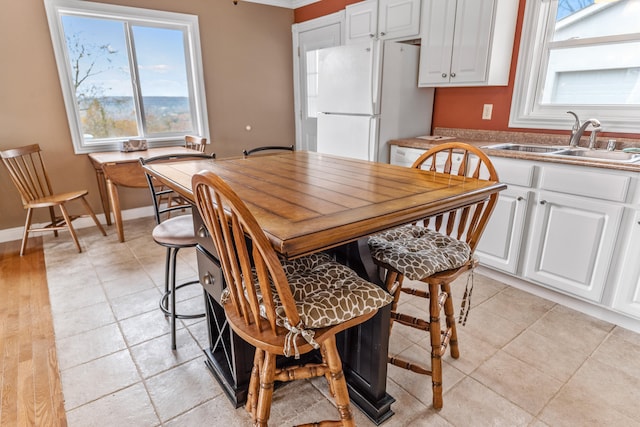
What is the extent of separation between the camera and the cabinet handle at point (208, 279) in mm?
1390

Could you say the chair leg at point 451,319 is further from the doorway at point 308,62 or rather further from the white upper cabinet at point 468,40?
the doorway at point 308,62

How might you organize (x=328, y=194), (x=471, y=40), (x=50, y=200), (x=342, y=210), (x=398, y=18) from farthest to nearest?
(x=398, y=18)
(x=50, y=200)
(x=471, y=40)
(x=328, y=194)
(x=342, y=210)

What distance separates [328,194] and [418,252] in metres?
0.44

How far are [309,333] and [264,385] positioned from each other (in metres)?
0.29

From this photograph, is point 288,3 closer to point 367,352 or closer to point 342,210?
point 342,210

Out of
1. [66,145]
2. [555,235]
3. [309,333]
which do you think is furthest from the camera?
[66,145]

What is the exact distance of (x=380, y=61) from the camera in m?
2.79

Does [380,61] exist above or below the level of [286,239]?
above

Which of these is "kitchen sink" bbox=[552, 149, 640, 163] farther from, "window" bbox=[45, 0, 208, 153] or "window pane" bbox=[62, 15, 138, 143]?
"window pane" bbox=[62, 15, 138, 143]

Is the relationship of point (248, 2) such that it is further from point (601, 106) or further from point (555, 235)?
point (555, 235)

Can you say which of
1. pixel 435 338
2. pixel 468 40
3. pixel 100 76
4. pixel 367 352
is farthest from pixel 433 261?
pixel 100 76

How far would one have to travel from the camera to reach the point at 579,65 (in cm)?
250

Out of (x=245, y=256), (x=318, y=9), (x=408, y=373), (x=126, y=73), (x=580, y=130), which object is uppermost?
(x=318, y=9)

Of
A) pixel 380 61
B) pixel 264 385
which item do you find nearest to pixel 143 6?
pixel 380 61
